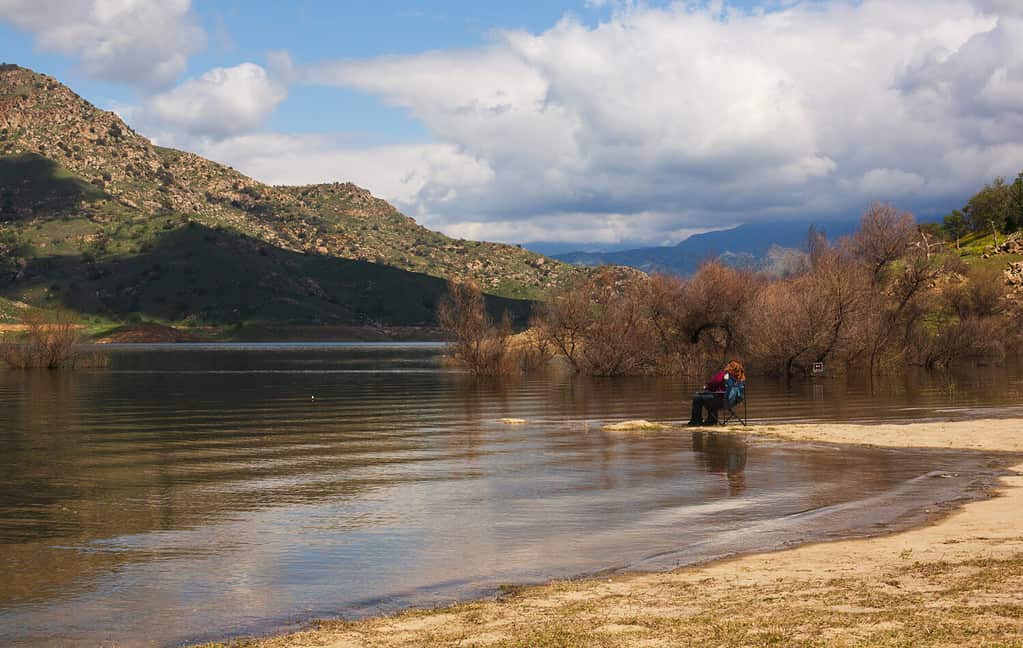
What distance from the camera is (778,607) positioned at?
34.7 ft

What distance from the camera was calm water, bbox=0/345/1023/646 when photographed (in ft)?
42.3

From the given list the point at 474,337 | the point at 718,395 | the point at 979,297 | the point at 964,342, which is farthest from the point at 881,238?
the point at 718,395

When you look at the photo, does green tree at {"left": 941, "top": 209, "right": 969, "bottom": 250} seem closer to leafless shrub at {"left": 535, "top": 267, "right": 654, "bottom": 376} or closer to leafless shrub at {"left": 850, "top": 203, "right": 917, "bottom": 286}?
Answer: leafless shrub at {"left": 850, "top": 203, "right": 917, "bottom": 286}

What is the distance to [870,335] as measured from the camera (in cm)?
6397

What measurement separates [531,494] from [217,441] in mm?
14215

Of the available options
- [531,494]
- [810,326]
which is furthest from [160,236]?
[531,494]

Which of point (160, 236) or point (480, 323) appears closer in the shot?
point (480, 323)

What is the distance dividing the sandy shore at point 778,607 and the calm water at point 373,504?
120 centimetres

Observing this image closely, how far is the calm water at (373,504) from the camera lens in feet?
42.3

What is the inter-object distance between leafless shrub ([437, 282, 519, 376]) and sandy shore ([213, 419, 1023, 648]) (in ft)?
179

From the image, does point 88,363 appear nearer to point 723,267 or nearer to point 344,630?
point 723,267

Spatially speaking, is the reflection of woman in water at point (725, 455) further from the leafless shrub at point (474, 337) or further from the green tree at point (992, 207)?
the green tree at point (992, 207)

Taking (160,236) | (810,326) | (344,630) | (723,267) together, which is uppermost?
(160,236)

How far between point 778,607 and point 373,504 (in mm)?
10635
